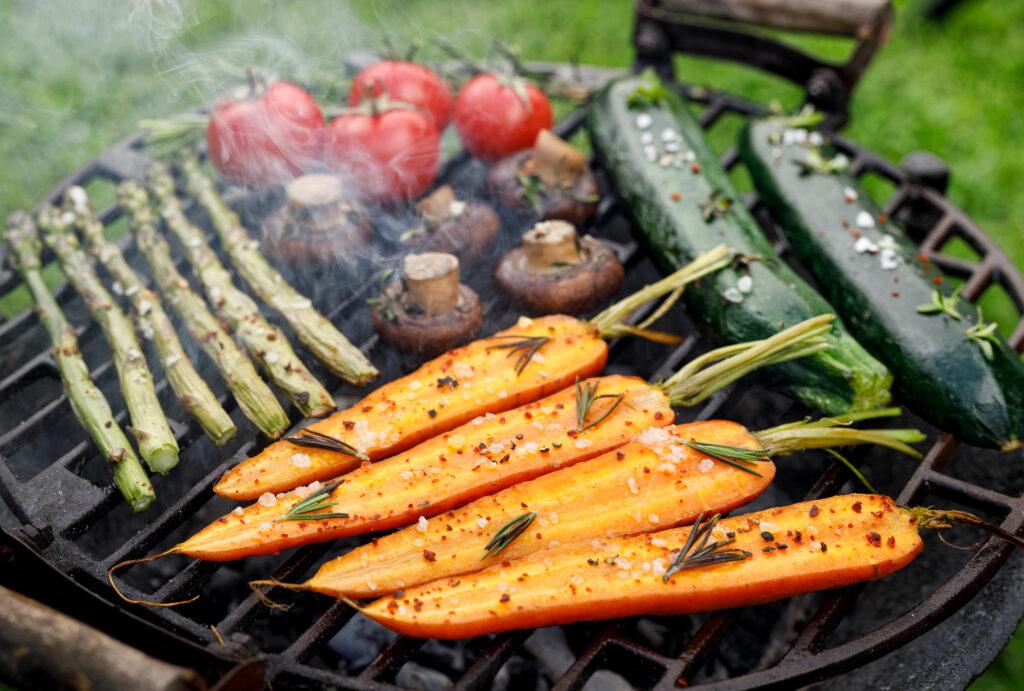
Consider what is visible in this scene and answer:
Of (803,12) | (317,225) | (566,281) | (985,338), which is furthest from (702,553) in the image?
(803,12)

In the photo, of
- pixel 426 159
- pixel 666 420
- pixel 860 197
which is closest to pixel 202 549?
pixel 666 420

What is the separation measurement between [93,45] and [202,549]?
20.7ft

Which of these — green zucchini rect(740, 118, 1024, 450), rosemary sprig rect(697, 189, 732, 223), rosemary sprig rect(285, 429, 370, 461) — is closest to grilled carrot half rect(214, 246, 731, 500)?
rosemary sprig rect(285, 429, 370, 461)

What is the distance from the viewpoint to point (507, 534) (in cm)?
219

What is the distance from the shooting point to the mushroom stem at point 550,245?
9.96 feet

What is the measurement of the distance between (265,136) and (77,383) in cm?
134

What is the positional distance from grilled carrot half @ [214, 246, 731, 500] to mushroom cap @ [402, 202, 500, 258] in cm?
52

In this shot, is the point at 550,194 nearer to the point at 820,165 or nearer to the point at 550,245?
the point at 550,245

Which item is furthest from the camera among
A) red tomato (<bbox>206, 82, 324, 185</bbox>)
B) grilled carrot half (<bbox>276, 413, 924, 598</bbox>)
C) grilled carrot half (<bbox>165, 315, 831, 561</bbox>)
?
red tomato (<bbox>206, 82, 324, 185</bbox>)

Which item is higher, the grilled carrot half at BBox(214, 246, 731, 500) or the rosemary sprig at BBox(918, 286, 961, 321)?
the grilled carrot half at BBox(214, 246, 731, 500)

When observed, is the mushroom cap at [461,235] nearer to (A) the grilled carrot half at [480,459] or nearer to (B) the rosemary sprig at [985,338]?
(A) the grilled carrot half at [480,459]

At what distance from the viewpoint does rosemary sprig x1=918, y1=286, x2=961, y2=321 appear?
282 centimetres

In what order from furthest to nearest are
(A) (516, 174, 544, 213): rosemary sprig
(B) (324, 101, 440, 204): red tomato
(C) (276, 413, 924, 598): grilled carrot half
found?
(B) (324, 101, 440, 204): red tomato, (A) (516, 174, 544, 213): rosemary sprig, (C) (276, 413, 924, 598): grilled carrot half

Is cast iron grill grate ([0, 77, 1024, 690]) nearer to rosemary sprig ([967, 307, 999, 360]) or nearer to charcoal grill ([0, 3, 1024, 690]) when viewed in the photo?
charcoal grill ([0, 3, 1024, 690])
